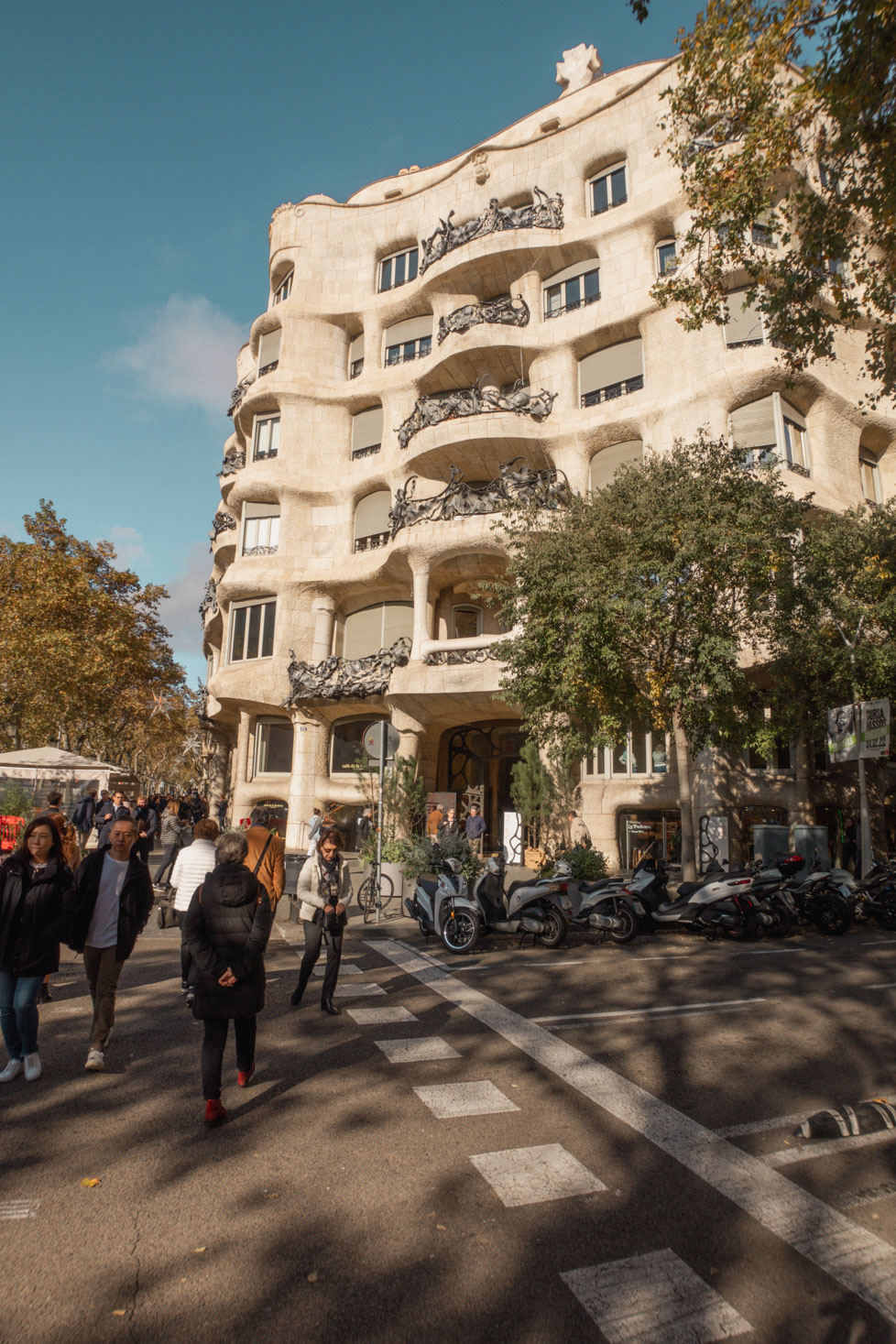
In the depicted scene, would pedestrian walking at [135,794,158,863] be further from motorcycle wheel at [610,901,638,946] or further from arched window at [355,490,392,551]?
arched window at [355,490,392,551]

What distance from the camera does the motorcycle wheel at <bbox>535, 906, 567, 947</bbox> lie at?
1038 centimetres

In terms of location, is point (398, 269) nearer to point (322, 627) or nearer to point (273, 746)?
point (322, 627)

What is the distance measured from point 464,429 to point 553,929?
52.5 ft

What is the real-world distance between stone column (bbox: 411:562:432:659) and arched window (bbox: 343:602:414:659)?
2.70 m

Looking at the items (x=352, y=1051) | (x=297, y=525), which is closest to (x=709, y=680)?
(x=352, y=1051)

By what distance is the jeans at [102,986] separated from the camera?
546 centimetres

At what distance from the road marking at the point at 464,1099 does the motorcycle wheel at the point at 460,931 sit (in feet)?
15.8

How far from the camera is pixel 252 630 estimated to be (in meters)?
26.7

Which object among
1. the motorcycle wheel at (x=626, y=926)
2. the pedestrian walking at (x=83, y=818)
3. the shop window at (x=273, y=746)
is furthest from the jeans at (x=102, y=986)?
the shop window at (x=273, y=746)

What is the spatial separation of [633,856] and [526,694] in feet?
26.4

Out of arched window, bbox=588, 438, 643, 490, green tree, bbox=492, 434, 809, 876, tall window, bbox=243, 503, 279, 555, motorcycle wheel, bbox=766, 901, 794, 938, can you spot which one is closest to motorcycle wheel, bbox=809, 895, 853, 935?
motorcycle wheel, bbox=766, 901, 794, 938

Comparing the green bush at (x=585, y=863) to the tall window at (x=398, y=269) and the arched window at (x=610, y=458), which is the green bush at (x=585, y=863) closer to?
the arched window at (x=610, y=458)

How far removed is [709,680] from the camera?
545 inches

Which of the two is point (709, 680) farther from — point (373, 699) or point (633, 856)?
point (373, 699)
